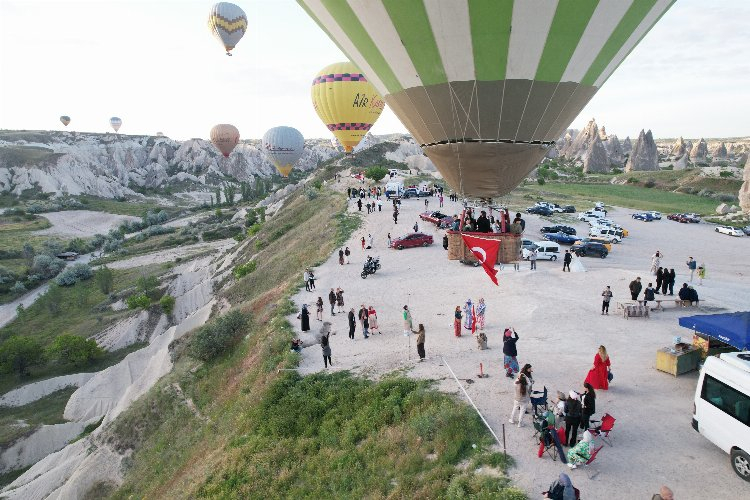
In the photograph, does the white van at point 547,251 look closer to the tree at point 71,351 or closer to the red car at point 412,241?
the red car at point 412,241

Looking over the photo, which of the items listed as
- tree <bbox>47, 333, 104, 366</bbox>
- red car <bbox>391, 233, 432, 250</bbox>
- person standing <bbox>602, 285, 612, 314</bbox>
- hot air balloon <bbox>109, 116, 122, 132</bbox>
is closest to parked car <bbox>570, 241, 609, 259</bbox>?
red car <bbox>391, 233, 432, 250</bbox>

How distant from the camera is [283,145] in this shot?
74.8 meters

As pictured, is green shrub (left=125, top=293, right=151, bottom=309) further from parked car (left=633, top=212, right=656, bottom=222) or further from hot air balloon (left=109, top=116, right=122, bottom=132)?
hot air balloon (left=109, top=116, right=122, bottom=132)

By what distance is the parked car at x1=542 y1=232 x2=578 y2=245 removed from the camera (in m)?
33.0

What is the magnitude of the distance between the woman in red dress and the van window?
2.28m

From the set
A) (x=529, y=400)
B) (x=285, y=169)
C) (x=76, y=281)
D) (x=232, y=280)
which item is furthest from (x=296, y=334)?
(x=285, y=169)

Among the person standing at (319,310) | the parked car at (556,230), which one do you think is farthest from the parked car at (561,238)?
the person standing at (319,310)

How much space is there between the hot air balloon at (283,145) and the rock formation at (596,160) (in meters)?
78.8

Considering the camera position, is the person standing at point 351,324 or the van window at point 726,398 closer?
the van window at point 726,398

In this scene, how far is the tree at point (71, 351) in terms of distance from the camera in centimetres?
3472

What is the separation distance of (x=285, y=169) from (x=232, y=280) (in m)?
39.8

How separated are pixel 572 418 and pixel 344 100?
38.6 meters

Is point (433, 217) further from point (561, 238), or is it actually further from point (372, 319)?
point (372, 319)

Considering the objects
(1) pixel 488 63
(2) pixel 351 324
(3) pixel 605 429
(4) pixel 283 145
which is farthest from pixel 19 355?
(4) pixel 283 145
